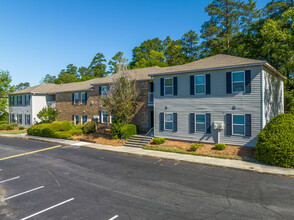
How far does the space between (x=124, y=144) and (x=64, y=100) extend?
17692mm

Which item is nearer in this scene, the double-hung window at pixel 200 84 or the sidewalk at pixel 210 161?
the sidewalk at pixel 210 161

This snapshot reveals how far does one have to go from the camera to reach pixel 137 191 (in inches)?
359

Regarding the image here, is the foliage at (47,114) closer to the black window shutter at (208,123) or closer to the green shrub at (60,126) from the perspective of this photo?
the green shrub at (60,126)

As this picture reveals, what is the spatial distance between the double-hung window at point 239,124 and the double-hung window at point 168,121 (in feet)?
18.4

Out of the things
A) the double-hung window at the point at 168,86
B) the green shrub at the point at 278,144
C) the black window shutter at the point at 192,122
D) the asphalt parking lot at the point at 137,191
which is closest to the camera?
the asphalt parking lot at the point at 137,191

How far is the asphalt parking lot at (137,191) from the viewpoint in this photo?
7250mm

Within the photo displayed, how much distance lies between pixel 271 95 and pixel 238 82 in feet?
13.9

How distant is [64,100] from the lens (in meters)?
32.6

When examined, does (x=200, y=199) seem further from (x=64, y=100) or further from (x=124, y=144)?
(x=64, y=100)

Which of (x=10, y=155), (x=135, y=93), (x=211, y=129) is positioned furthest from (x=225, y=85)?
(x=10, y=155)

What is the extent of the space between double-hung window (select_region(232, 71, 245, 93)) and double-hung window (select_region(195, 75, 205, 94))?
2450mm

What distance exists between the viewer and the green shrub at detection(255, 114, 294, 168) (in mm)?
12031

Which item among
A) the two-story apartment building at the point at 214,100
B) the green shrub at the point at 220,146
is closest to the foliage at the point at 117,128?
the two-story apartment building at the point at 214,100

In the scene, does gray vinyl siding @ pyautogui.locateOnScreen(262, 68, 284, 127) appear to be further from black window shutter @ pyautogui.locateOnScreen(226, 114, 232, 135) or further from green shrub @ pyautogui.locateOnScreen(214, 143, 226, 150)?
green shrub @ pyautogui.locateOnScreen(214, 143, 226, 150)
